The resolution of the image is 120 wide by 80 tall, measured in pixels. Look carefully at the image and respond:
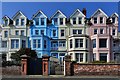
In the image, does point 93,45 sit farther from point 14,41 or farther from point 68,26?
point 14,41

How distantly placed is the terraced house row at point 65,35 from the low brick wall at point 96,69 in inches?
752

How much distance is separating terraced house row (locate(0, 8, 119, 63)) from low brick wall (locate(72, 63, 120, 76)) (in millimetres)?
19112

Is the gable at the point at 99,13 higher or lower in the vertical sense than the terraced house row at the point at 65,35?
higher

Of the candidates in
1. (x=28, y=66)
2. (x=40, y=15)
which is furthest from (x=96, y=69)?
(x=40, y=15)

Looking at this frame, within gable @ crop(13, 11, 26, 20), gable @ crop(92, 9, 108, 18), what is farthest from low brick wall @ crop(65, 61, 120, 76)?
gable @ crop(13, 11, 26, 20)

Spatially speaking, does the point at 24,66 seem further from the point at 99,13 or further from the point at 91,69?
the point at 99,13

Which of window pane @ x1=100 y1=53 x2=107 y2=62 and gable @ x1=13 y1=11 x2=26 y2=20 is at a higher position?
gable @ x1=13 y1=11 x2=26 y2=20

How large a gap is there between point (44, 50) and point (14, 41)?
5522mm

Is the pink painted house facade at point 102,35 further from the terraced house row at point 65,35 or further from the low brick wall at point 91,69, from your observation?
the low brick wall at point 91,69

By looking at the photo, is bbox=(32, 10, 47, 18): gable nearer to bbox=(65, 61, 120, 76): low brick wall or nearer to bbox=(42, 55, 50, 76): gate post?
bbox=(42, 55, 50, 76): gate post

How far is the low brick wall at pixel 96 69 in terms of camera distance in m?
24.1

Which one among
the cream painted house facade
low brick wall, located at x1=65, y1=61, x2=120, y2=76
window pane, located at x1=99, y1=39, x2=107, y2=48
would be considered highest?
the cream painted house facade

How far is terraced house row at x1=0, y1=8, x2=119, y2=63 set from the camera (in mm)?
43694

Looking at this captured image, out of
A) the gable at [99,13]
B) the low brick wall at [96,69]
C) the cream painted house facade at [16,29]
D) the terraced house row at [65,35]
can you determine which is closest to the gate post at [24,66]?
the low brick wall at [96,69]
